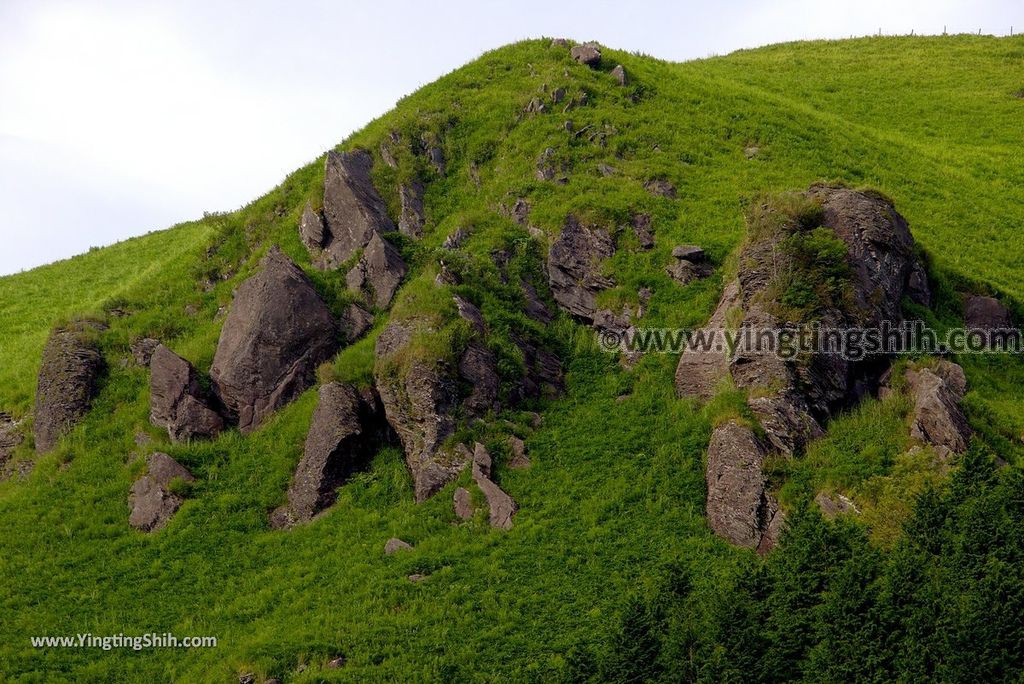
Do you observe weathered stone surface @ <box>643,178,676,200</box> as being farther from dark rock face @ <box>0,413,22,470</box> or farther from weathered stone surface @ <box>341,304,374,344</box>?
dark rock face @ <box>0,413,22,470</box>

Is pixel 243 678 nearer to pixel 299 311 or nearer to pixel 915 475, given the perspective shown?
pixel 299 311

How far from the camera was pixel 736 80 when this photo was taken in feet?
181

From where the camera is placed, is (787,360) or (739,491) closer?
(739,491)

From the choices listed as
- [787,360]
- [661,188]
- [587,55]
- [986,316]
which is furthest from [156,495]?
[587,55]

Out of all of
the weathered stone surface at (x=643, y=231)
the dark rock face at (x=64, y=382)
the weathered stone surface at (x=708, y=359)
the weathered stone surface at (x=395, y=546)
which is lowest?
the weathered stone surface at (x=395, y=546)

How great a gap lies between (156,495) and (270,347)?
514 cm

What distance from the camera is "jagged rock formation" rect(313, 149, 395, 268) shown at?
3066cm

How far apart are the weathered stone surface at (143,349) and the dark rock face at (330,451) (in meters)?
8.81

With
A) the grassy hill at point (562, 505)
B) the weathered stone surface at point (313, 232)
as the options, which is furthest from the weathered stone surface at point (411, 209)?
the weathered stone surface at point (313, 232)

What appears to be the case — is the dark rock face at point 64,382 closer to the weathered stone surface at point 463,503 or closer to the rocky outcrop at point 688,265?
the weathered stone surface at point 463,503

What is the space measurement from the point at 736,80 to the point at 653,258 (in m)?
30.4

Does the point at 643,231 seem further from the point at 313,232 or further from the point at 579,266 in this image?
the point at 313,232

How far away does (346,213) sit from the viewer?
31.4 metres

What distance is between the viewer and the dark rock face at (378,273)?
94.0 feet
